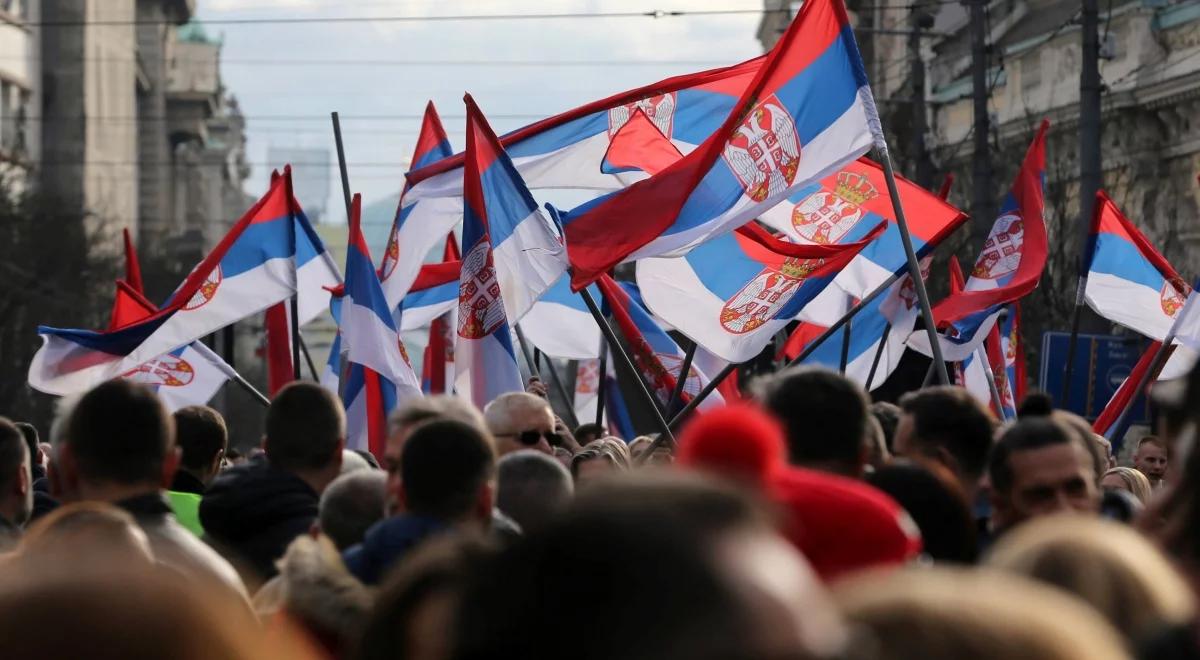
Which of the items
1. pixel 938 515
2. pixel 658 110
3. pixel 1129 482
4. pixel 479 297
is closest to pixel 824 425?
pixel 938 515

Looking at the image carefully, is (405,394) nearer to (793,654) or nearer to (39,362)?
(39,362)

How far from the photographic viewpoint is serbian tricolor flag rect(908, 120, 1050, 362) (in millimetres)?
14359

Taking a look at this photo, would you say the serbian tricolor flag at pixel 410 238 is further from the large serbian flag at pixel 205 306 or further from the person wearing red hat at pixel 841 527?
the person wearing red hat at pixel 841 527

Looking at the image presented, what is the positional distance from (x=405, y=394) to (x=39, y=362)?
3.18m

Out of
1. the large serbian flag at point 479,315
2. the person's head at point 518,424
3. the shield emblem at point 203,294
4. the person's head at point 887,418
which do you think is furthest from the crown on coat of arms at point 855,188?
the person's head at point 887,418

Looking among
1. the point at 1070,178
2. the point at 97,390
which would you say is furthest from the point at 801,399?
the point at 1070,178

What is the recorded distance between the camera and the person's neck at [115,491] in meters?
5.09

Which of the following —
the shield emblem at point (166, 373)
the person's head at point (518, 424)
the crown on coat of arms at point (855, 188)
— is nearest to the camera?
the person's head at point (518, 424)

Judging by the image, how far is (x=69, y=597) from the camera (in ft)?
7.04

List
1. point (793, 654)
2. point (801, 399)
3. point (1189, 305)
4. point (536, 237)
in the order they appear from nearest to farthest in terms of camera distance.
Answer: point (793, 654) < point (801, 399) < point (536, 237) < point (1189, 305)

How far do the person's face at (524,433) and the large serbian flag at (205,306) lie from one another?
21.1 feet

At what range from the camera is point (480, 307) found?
37.9 ft

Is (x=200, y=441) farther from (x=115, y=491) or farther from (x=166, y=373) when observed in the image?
(x=166, y=373)

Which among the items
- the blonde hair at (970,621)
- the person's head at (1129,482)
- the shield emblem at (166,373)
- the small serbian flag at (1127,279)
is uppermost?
the small serbian flag at (1127,279)
